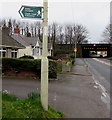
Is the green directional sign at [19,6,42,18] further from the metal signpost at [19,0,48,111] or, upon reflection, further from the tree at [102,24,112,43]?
the tree at [102,24,112,43]

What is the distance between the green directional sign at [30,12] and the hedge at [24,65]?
6791mm

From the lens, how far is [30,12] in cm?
384

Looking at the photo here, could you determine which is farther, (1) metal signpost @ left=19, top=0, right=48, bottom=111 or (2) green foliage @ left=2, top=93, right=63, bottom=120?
(1) metal signpost @ left=19, top=0, right=48, bottom=111

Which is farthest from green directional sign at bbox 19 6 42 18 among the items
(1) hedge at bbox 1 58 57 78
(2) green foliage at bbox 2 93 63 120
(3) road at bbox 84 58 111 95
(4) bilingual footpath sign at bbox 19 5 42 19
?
(1) hedge at bbox 1 58 57 78

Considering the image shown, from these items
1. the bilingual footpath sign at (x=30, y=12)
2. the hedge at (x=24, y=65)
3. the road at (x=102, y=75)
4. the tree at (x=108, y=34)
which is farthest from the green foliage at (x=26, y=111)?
the tree at (x=108, y=34)

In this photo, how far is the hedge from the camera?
10.6 metres

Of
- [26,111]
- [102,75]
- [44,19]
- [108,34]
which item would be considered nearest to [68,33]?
[108,34]

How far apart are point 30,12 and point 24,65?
7.22 metres

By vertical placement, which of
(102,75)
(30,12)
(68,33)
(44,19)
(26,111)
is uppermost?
(68,33)

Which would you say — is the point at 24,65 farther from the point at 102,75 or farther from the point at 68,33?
the point at 68,33

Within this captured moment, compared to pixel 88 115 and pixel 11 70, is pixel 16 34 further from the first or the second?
pixel 88 115

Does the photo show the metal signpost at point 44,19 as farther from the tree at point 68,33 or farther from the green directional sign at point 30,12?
the tree at point 68,33

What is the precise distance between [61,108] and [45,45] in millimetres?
2344

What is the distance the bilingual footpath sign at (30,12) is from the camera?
150 inches
